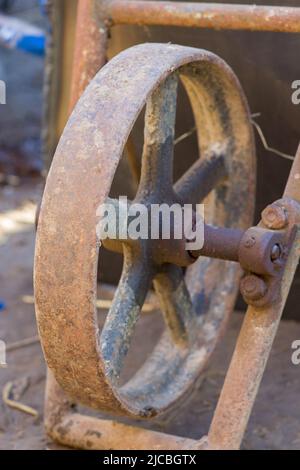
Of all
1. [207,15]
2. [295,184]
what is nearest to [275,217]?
[295,184]

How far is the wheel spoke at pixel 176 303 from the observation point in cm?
204

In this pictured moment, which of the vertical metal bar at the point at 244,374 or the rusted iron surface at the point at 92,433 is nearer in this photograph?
the vertical metal bar at the point at 244,374

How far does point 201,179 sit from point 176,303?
30 cm

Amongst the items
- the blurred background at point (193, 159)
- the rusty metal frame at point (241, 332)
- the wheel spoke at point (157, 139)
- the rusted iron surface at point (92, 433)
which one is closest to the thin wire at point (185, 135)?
the blurred background at point (193, 159)

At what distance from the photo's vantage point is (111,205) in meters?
1.72

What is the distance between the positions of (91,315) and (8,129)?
3.57 m

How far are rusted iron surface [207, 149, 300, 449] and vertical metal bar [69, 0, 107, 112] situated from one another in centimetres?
58

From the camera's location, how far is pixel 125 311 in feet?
6.05

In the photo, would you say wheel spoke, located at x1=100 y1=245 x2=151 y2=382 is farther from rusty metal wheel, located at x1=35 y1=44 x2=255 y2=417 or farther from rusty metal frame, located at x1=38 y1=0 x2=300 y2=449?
rusty metal frame, located at x1=38 y1=0 x2=300 y2=449

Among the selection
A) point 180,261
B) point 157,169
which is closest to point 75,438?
point 180,261

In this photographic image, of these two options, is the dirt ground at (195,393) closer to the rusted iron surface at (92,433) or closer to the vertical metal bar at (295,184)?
the rusted iron surface at (92,433)

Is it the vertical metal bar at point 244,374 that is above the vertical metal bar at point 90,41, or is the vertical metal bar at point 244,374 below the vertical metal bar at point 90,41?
below

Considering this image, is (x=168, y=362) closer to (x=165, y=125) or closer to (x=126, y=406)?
(x=126, y=406)

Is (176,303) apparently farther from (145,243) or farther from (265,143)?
(265,143)
